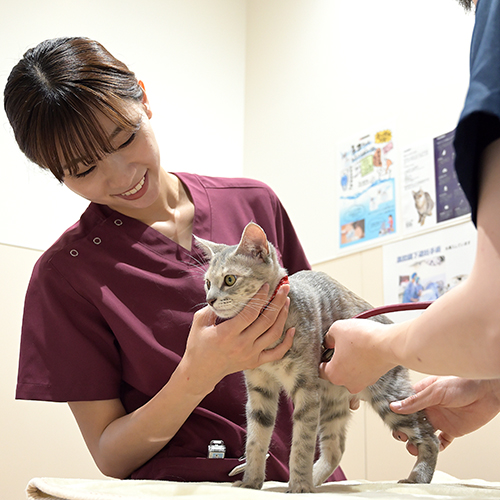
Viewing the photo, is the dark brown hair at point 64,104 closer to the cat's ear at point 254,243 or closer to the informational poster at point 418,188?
the cat's ear at point 254,243

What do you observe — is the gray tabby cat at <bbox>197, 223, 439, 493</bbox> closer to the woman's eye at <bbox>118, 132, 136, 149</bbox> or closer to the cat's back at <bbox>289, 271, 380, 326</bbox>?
the cat's back at <bbox>289, 271, 380, 326</bbox>

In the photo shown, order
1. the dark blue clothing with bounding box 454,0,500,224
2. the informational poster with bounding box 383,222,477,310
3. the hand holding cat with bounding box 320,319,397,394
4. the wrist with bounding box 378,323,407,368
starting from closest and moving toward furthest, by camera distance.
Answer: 1. the dark blue clothing with bounding box 454,0,500,224
2. the wrist with bounding box 378,323,407,368
3. the hand holding cat with bounding box 320,319,397,394
4. the informational poster with bounding box 383,222,477,310

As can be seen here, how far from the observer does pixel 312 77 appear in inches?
121

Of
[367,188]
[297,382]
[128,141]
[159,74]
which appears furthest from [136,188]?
[159,74]

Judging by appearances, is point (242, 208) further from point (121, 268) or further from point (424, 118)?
point (424, 118)

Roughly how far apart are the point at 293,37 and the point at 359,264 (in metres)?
1.53

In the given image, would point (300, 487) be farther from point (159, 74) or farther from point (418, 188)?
point (159, 74)

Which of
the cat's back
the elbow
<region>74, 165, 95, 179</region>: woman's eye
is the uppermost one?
<region>74, 165, 95, 179</region>: woman's eye

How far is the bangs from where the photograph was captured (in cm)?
120

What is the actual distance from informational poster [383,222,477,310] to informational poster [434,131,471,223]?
7 cm

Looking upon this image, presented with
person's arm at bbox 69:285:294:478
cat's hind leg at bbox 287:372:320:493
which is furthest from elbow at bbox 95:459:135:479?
cat's hind leg at bbox 287:372:320:493

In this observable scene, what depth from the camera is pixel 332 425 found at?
4.85ft

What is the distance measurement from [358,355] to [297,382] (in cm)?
32

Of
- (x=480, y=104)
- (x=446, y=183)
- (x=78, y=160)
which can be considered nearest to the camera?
(x=480, y=104)
